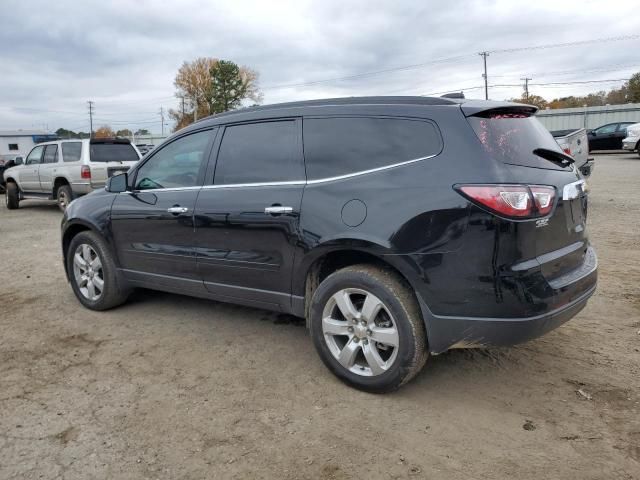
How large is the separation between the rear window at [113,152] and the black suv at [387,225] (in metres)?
8.56

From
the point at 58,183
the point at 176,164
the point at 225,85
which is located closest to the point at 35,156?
the point at 58,183

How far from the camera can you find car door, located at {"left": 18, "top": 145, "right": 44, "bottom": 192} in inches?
511

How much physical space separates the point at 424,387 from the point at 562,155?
1.71m

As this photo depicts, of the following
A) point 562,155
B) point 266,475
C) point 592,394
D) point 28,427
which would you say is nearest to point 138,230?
point 28,427

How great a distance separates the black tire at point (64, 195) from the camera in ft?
39.5

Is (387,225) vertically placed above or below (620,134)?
below

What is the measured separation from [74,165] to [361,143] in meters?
10.4

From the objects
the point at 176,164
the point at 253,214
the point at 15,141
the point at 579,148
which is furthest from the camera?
the point at 15,141

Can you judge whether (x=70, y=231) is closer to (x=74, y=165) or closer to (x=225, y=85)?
(x=74, y=165)

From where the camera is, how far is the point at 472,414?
117 inches

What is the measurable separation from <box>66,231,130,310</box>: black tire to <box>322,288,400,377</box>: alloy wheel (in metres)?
2.39

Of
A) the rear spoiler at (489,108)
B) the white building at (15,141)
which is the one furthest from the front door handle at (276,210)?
the white building at (15,141)

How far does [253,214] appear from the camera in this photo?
360cm

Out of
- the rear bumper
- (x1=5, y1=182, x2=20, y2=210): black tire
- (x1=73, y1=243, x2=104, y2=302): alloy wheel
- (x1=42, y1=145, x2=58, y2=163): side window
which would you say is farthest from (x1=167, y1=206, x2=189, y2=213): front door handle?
(x1=5, y1=182, x2=20, y2=210): black tire
